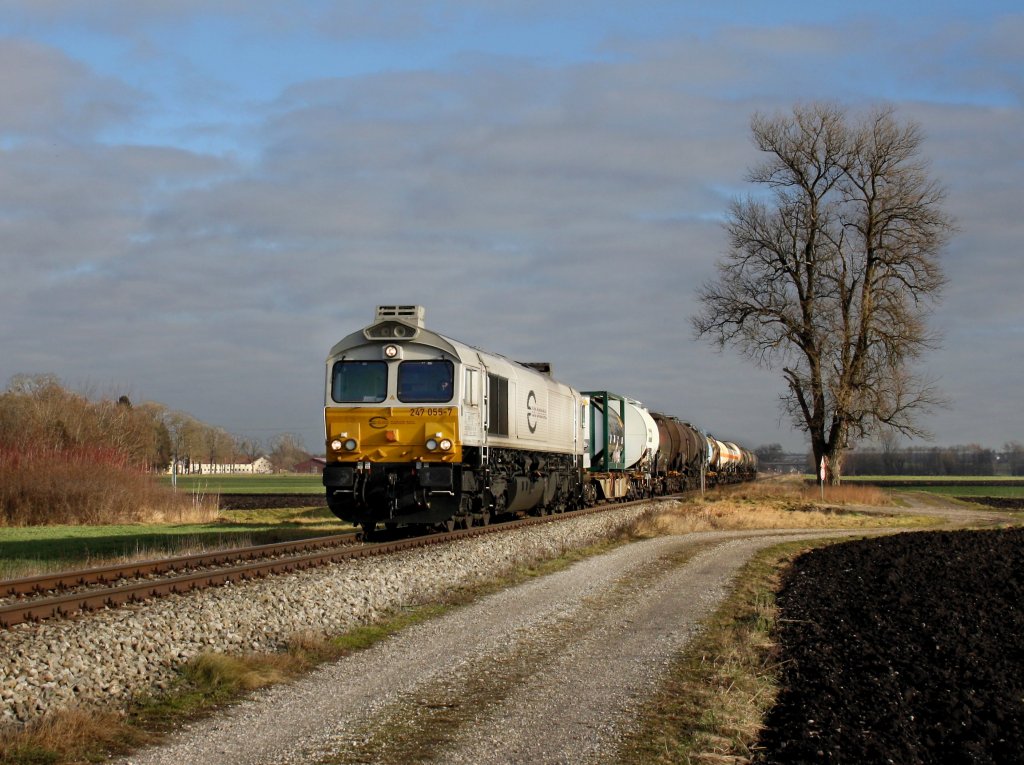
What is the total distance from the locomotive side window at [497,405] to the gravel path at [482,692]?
7.72 metres

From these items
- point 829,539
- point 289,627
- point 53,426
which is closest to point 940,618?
point 289,627

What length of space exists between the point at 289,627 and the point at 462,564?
5671 mm

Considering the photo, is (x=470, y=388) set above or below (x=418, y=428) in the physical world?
above

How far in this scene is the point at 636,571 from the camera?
17.8 metres

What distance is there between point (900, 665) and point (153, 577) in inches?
395

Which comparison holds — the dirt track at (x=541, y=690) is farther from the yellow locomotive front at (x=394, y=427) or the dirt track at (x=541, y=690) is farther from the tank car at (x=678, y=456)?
the tank car at (x=678, y=456)

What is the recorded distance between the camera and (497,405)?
75.6 feet

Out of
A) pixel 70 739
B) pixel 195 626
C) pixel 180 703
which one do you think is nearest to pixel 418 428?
pixel 195 626

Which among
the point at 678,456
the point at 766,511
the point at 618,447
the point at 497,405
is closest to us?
the point at 497,405

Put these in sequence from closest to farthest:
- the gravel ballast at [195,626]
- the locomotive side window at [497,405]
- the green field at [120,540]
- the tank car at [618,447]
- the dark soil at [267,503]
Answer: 1. the gravel ballast at [195,626]
2. the green field at [120,540]
3. the locomotive side window at [497,405]
4. the tank car at [618,447]
5. the dark soil at [267,503]

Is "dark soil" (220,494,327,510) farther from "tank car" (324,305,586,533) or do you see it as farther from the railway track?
the railway track

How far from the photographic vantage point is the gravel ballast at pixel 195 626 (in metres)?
8.43

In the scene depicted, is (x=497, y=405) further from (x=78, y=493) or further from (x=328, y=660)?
(x=78, y=493)

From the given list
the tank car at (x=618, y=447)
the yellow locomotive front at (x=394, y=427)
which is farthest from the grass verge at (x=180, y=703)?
the tank car at (x=618, y=447)
